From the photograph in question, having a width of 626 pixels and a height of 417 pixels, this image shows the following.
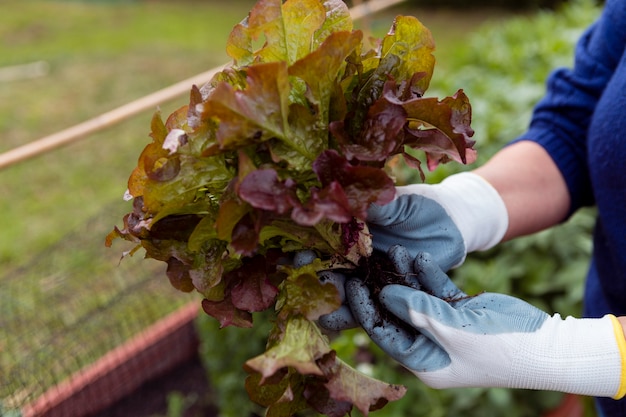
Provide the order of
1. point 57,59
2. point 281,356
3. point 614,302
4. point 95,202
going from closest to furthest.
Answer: point 281,356 → point 614,302 → point 95,202 → point 57,59

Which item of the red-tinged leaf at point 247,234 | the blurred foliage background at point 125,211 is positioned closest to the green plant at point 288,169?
the red-tinged leaf at point 247,234

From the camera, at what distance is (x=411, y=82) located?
1216 millimetres

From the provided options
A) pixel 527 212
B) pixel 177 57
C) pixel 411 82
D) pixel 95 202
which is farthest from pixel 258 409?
pixel 177 57

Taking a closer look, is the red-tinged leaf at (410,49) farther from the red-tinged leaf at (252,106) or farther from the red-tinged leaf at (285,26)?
the red-tinged leaf at (252,106)

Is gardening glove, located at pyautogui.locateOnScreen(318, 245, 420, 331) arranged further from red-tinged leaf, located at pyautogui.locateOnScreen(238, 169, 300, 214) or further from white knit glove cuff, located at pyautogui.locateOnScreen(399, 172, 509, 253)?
red-tinged leaf, located at pyautogui.locateOnScreen(238, 169, 300, 214)

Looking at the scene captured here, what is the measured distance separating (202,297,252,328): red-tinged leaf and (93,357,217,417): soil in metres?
1.70

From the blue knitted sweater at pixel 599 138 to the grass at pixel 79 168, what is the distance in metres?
1.53

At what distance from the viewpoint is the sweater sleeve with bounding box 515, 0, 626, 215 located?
1.69 meters

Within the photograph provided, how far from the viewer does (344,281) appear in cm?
137

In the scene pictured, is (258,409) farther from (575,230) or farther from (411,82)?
(411,82)

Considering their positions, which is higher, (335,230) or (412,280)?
(335,230)

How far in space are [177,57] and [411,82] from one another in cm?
859

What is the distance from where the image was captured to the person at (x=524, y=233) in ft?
4.23

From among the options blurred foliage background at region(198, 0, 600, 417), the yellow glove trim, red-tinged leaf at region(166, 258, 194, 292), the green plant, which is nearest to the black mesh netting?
blurred foliage background at region(198, 0, 600, 417)
